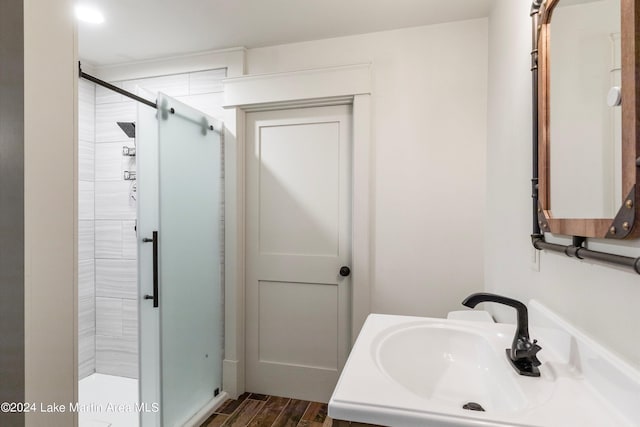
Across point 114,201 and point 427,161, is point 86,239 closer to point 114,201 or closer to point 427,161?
point 114,201

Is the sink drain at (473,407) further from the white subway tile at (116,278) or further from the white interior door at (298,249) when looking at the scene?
the white subway tile at (116,278)

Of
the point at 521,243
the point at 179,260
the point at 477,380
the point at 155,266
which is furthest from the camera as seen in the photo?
the point at 179,260

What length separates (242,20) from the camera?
187 cm

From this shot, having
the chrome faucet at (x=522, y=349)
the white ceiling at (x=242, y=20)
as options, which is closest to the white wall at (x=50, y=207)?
the white ceiling at (x=242, y=20)

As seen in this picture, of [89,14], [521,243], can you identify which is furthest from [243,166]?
[521,243]

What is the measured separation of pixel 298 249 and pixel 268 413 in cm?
103

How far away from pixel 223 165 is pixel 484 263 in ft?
5.83

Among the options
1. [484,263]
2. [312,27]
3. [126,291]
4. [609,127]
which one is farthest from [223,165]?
[609,127]

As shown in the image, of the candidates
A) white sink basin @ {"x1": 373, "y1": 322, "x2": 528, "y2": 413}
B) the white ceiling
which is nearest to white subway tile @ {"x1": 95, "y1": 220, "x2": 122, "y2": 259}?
the white ceiling

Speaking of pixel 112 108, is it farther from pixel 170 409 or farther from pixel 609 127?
pixel 609 127

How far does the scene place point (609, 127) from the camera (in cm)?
69

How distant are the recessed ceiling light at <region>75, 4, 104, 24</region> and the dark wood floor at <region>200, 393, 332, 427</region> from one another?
2429 mm

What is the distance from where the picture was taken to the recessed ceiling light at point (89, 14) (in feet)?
5.71

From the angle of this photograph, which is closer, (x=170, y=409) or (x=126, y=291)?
(x=170, y=409)
